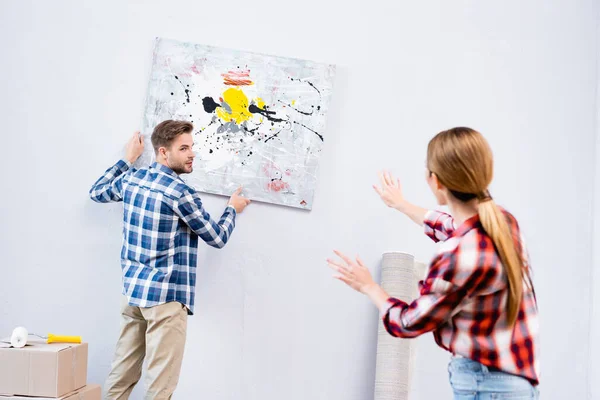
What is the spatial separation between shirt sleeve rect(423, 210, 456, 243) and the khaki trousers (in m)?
1.07

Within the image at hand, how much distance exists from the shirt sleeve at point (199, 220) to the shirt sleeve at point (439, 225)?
3.11 ft

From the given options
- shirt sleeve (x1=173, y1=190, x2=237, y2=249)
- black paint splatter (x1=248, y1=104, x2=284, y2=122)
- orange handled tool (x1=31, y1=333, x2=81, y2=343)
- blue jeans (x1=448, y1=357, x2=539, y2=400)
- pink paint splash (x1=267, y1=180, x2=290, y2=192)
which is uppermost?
black paint splatter (x1=248, y1=104, x2=284, y2=122)

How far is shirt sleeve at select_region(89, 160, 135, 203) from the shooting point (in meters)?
2.73

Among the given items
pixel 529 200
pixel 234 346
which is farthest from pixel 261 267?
pixel 529 200

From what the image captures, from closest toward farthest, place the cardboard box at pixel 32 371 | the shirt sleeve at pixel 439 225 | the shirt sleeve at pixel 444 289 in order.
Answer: the shirt sleeve at pixel 444 289 → the shirt sleeve at pixel 439 225 → the cardboard box at pixel 32 371

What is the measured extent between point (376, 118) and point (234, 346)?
1199 mm

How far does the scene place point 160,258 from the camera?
98.9 inches

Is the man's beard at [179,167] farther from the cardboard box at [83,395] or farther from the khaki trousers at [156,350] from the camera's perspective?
the cardboard box at [83,395]

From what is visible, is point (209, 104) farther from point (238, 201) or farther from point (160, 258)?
point (160, 258)

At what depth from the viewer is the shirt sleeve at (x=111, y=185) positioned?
2727 mm

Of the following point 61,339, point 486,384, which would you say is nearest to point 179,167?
point 61,339

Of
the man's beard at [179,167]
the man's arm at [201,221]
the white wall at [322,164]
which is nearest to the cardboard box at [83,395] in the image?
the white wall at [322,164]

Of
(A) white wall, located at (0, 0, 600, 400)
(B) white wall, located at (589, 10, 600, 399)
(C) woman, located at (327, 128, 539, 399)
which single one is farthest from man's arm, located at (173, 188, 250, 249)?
(B) white wall, located at (589, 10, 600, 399)

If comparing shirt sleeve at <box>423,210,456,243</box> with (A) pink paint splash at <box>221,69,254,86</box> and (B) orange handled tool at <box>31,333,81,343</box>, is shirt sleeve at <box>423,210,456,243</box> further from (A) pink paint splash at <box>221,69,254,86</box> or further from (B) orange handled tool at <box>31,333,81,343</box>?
(B) orange handled tool at <box>31,333,81,343</box>
